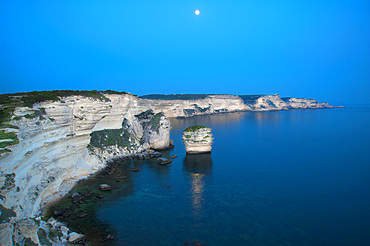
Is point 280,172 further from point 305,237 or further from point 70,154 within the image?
point 70,154

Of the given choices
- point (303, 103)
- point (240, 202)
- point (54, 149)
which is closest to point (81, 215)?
point (54, 149)

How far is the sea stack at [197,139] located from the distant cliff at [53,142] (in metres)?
6.17

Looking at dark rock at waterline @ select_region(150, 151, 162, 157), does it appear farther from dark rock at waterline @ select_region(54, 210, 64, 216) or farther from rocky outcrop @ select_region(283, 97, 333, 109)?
rocky outcrop @ select_region(283, 97, 333, 109)

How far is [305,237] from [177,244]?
9.43 m

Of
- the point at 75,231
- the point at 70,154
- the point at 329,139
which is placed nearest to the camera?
the point at 75,231

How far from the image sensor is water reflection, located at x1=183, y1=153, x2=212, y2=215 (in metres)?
22.4

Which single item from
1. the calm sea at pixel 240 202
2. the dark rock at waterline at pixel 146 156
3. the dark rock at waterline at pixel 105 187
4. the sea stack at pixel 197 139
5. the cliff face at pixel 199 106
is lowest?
Result: the calm sea at pixel 240 202

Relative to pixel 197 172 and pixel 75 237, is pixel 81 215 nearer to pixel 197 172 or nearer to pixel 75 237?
pixel 75 237

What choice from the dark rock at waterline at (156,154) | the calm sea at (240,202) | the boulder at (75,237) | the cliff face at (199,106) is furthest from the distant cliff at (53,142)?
the cliff face at (199,106)

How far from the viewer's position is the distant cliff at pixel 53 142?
15.3 metres

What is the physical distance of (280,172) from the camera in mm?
30750

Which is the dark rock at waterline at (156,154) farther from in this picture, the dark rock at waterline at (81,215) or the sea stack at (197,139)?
the dark rock at waterline at (81,215)

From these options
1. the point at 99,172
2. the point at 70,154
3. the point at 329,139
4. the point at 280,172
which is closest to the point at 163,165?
the point at 99,172

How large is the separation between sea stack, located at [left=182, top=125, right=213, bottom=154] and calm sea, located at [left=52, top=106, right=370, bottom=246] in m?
2.08
